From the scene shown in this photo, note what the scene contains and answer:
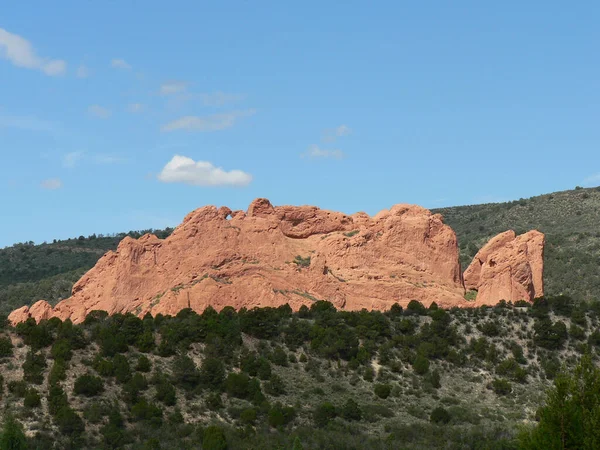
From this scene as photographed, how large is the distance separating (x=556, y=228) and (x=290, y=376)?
189 ft

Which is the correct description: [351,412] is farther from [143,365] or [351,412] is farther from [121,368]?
[121,368]

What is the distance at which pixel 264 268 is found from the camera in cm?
5753

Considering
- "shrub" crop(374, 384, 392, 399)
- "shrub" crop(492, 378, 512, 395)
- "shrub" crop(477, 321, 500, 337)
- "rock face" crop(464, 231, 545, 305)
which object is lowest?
"shrub" crop(492, 378, 512, 395)

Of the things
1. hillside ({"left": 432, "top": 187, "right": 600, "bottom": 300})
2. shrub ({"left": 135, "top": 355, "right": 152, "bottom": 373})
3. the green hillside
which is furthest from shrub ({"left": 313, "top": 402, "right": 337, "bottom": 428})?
the green hillside

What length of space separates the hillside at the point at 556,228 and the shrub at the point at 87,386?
43581 millimetres

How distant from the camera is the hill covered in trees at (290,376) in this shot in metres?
46.1

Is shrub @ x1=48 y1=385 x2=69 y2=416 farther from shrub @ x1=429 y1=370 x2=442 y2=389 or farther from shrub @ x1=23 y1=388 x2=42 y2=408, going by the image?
shrub @ x1=429 y1=370 x2=442 y2=389

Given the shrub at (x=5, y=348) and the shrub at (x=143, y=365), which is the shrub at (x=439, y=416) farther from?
the shrub at (x=5, y=348)

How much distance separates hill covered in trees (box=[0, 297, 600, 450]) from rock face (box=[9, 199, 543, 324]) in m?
1.24

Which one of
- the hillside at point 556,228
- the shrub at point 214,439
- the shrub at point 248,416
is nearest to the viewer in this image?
the shrub at point 214,439

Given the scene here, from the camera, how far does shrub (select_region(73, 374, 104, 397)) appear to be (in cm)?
4788

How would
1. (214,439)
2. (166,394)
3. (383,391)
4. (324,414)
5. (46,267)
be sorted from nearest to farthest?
(214,439) < (166,394) < (324,414) < (383,391) < (46,267)

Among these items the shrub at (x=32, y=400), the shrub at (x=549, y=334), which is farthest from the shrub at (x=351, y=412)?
the shrub at (x=549, y=334)

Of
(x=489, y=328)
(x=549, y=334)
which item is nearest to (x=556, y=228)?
(x=549, y=334)
